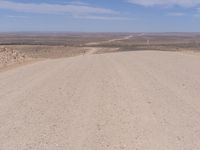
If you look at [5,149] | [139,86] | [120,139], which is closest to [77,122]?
[120,139]

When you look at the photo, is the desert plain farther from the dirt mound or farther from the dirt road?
the dirt mound

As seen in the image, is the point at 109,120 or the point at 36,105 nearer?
the point at 109,120

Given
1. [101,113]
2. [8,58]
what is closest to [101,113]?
[101,113]

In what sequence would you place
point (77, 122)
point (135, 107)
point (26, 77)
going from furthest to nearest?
point (26, 77) < point (135, 107) < point (77, 122)

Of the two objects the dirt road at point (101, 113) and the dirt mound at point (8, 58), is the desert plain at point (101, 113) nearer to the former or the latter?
the dirt road at point (101, 113)

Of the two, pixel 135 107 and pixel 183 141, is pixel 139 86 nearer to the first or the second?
pixel 135 107

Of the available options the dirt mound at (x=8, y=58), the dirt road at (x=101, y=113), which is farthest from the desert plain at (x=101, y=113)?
the dirt mound at (x=8, y=58)

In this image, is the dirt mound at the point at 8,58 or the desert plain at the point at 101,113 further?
the dirt mound at the point at 8,58

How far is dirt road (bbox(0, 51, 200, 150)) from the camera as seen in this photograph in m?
6.57

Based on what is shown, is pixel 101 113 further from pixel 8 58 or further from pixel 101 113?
pixel 8 58

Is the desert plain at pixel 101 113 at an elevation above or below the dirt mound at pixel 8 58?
above

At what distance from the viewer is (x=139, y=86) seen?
41.8 feet

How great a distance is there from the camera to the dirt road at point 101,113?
657cm

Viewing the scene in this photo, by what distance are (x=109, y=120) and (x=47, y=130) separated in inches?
55.9
